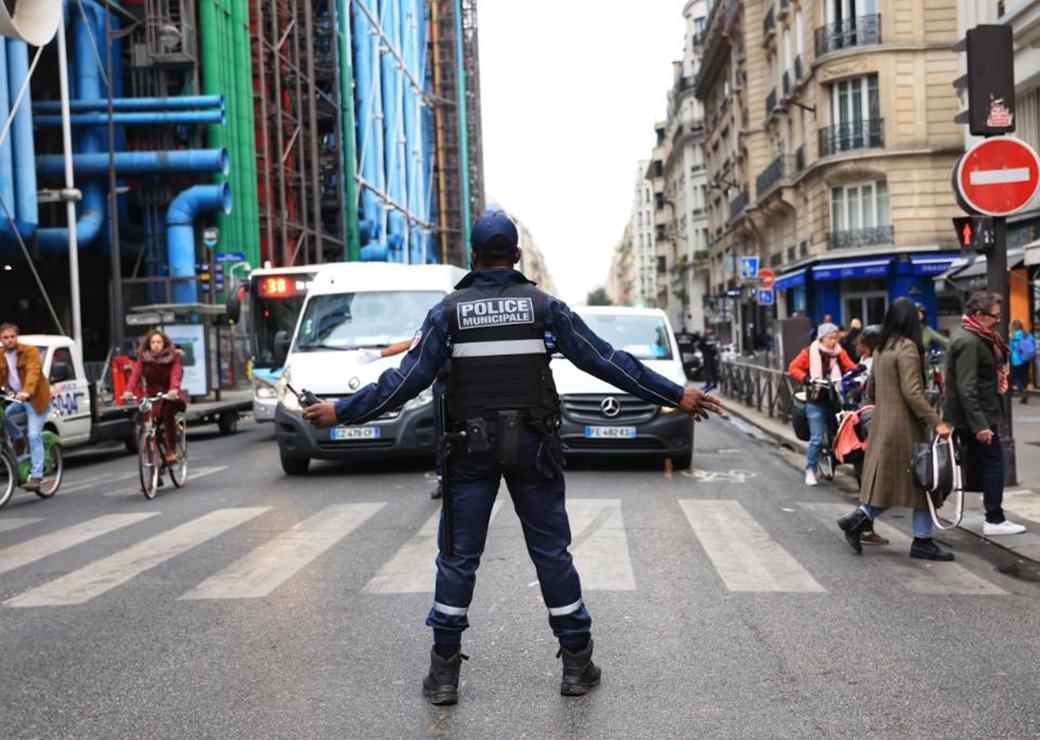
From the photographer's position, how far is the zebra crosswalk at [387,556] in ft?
21.2

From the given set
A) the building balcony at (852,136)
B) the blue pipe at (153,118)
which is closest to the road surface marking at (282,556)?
the blue pipe at (153,118)

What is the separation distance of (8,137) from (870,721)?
90.6 feet

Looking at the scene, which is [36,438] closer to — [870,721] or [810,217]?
[870,721]

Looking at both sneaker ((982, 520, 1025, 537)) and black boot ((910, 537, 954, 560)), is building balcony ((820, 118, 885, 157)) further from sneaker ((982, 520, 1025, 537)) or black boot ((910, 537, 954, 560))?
black boot ((910, 537, 954, 560))

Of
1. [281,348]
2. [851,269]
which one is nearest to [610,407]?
[281,348]

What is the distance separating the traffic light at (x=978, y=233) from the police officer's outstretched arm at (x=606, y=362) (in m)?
6.46

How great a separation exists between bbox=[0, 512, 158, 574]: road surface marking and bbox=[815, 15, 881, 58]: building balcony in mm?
30924

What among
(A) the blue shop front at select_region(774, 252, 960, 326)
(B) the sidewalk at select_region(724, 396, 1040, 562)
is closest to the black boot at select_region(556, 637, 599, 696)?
(B) the sidewalk at select_region(724, 396, 1040, 562)

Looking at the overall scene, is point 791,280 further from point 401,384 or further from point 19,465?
point 401,384

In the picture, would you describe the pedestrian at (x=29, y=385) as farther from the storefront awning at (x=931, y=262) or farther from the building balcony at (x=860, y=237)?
the building balcony at (x=860, y=237)

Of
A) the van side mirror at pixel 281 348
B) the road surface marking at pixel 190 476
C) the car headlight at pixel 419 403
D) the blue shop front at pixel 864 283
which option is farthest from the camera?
the blue shop front at pixel 864 283

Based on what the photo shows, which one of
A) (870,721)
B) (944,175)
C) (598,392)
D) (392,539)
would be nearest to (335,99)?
(944,175)

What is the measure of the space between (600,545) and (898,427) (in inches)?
79.9

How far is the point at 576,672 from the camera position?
441cm
